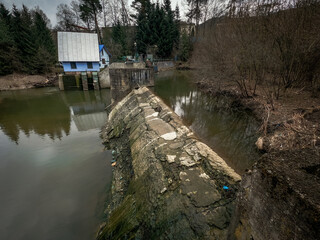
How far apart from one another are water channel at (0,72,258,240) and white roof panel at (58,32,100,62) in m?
13.1

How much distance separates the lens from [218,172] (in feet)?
9.00

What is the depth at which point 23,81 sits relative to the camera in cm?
1855

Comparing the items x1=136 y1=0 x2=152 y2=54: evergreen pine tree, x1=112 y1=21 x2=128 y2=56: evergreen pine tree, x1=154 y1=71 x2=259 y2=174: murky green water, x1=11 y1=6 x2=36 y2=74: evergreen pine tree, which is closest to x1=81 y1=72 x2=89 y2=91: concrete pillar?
x1=11 y1=6 x2=36 y2=74: evergreen pine tree

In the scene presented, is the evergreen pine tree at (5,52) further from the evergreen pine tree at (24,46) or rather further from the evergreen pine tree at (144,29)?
the evergreen pine tree at (144,29)

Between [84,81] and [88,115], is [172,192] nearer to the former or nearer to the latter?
[88,115]

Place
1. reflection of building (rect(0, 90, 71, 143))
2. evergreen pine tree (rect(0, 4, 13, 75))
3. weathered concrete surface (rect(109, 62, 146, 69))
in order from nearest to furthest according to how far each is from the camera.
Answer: reflection of building (rect(0, 90, 71, 143)), evergreen pine tree (rect(0, 4, 13, 75)), weathered concrete surface (rect(109, 62, 146, 69))

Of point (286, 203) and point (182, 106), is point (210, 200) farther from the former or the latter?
point (182, 106)

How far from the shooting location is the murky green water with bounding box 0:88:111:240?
3611 mm

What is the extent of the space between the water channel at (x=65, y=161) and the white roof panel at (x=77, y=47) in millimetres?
13102

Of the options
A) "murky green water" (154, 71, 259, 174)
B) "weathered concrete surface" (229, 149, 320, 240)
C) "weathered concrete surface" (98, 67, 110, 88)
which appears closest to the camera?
"weathered concrete surface" (229, 149, 320, 240)

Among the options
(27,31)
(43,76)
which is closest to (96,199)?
(43,76)

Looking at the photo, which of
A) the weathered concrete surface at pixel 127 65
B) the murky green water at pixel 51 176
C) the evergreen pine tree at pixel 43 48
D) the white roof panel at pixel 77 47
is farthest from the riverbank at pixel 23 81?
the murky green water at pixel 51 176

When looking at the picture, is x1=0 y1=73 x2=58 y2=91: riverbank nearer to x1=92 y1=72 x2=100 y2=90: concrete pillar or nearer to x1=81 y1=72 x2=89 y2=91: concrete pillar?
x1=81 y1=72 x2=89 y2=91: concrete pillar

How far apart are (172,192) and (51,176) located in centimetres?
459
